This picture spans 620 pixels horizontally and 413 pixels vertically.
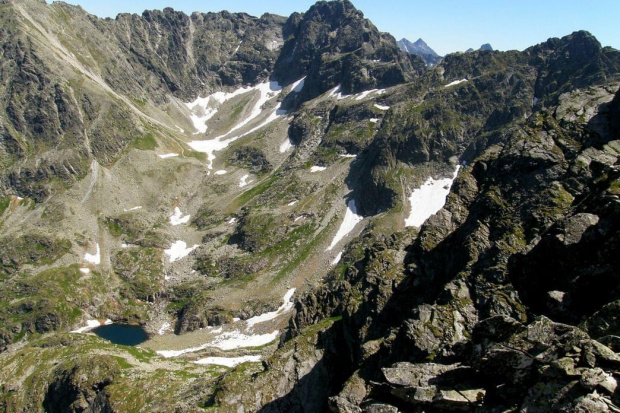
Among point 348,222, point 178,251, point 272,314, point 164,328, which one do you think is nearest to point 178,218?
point 178,251

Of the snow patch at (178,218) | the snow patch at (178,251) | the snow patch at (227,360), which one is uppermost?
the snow patch at (178,218)

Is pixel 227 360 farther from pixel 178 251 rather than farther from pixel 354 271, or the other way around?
pixel 178 251

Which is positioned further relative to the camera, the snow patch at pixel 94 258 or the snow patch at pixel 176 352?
the snow patch at pixel 94 258

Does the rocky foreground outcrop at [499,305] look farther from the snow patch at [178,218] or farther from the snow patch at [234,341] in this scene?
the snow patch at [178,218]

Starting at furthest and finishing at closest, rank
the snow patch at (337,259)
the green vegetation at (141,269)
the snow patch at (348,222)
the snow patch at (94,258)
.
Answer: the snow patch at (94,258) → the snow patch at (348,222) → the green vegetation at (141,269) → the snow patch at (337,259)

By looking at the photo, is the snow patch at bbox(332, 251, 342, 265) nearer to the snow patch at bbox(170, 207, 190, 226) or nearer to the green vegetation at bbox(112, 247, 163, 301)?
the green vegetation at bbox(112, 247, 163, 301)

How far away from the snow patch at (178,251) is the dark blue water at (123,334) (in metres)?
35.3

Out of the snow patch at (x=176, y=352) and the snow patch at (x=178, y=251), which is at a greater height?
the snow patch at (x=178, y=251)

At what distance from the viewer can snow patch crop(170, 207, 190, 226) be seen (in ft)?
619

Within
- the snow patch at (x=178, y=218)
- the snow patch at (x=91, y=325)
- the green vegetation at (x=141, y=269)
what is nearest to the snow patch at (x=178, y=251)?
the green vegetation at (x=141, y=269)

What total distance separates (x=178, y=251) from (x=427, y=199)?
9938 cm

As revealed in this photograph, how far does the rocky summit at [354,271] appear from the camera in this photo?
2008cm

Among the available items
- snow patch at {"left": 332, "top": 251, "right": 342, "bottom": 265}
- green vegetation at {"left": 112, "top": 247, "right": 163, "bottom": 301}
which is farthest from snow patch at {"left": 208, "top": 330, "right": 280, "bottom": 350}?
green vegetation at {"left": 112, "top": 247, "right": 163, "bottom": 301}

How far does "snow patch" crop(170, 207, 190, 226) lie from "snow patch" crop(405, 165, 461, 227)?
98.0m
